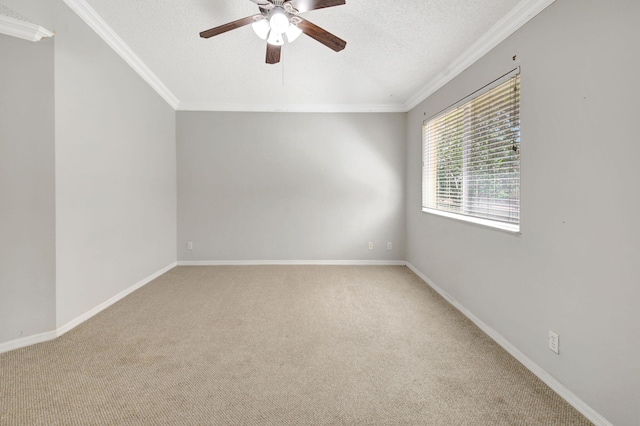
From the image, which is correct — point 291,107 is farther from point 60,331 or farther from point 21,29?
point 60,331

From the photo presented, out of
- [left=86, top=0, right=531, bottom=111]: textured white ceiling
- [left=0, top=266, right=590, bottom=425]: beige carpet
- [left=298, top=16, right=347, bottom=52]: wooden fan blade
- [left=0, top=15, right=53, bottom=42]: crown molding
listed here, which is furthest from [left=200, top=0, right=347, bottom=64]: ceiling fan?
[left=0, top=266, right=590, bottom=425]: beige carpet

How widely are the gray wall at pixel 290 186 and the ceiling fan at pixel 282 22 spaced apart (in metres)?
2.38

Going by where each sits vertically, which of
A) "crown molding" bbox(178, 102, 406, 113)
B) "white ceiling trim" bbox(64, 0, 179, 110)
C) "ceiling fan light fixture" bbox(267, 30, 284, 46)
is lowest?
"ceiling fan light fixture" bbox(267, 30, 284, 46)

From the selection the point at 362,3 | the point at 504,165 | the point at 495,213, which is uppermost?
the point at 362,3

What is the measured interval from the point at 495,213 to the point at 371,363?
159 cm

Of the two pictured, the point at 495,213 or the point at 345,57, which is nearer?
the point at 495,213

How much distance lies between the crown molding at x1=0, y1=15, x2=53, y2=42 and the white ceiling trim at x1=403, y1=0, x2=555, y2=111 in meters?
3.35

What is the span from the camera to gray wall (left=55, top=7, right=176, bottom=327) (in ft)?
7.59

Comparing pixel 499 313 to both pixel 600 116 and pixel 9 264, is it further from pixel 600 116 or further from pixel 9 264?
pixel 9 264

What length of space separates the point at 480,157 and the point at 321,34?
1.73m

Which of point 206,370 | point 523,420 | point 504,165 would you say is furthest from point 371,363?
point 504,165

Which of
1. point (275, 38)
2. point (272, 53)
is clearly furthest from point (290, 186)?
point (275, 38)

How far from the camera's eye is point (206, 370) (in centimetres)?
188

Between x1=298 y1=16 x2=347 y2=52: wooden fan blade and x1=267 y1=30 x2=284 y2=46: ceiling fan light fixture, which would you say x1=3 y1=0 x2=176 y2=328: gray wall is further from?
x1=298 y1=16 x2=347 y2=52: wooden fan blade
